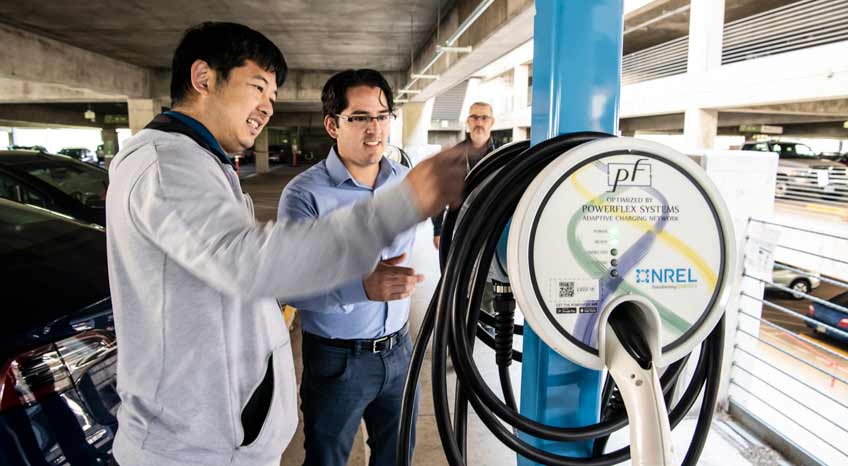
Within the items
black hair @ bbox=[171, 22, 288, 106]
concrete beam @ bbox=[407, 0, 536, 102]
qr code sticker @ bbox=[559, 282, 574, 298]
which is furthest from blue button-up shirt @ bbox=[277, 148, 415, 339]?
concrete beam @ bbox=[407, 0, 536, 102]

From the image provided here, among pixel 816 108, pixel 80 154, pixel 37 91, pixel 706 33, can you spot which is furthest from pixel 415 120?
pixel 80 154

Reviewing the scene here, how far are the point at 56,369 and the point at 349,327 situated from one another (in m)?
0.94

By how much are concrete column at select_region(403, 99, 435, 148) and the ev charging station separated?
19862 mm

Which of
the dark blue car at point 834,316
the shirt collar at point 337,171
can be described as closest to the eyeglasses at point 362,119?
the shirt collar at point 337,171

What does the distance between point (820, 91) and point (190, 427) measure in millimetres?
12350

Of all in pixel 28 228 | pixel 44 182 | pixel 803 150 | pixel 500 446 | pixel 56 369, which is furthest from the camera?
pixel 803 150

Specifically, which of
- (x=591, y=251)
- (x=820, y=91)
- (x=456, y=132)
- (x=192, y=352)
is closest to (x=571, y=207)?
(x=591, y=251)

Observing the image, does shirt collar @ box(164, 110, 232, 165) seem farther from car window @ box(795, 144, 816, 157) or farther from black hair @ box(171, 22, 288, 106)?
car window @ box(795, 144, 816, 157)

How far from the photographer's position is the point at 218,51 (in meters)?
1.13

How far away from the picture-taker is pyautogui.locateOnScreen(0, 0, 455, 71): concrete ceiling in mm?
8836

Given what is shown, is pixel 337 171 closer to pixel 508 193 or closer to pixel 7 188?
pixel 508 193

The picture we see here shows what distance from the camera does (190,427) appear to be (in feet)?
3.51

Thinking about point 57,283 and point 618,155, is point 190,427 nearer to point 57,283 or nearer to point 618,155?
point 618,155

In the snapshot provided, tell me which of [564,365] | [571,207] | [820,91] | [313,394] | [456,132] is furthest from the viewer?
[456,132]
